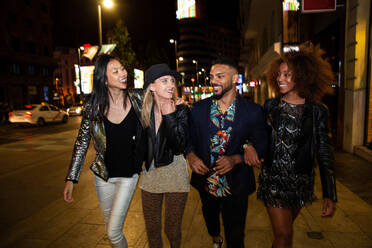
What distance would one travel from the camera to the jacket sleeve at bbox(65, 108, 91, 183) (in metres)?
2.41

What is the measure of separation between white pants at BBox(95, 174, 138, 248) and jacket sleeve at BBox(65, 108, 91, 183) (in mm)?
201

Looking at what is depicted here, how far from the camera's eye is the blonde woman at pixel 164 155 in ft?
7.91

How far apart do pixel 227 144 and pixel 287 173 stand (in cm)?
58

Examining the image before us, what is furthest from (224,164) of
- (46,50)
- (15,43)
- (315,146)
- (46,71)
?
(46,50)

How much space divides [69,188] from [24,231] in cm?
212

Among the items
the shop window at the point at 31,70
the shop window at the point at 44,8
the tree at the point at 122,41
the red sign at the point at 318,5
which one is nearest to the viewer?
the red sign at the point at 318,5

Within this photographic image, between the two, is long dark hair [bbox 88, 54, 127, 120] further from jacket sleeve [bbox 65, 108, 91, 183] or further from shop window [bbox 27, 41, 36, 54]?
shop window [bbox 27, 41, 36, 54]

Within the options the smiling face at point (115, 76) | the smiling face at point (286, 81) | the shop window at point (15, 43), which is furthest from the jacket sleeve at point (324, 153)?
the shop window at point (15, 43)

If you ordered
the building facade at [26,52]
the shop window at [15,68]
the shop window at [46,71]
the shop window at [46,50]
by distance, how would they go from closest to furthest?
the building facade at [26,52]
the shop window at [15,68]
the shop window at [46,71]
the shop window at [46,50]

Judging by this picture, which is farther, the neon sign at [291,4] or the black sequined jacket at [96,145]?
the neon sign at [291,4]

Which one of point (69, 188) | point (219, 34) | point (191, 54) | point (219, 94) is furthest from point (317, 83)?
point (219, 34)

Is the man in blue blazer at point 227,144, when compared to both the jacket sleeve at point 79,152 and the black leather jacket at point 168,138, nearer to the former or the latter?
the black leather jacket at point 168,138

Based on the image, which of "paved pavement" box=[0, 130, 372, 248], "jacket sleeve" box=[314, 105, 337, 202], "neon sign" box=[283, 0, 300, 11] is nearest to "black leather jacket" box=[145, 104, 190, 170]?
"jacket sleeve" box=[314, 105, 337, 202]

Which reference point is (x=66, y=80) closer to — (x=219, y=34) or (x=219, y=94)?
(x=219, y=34)
